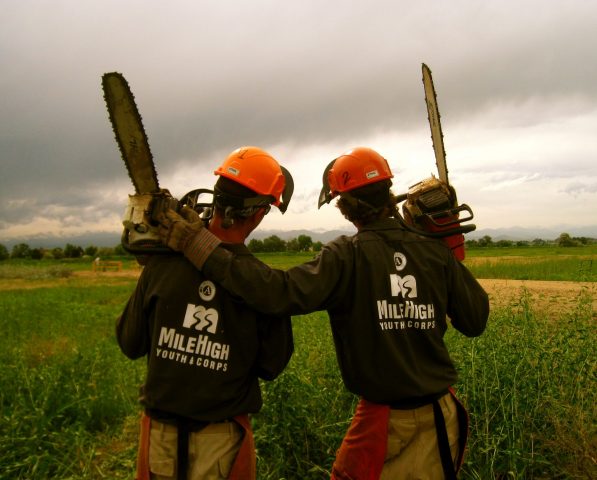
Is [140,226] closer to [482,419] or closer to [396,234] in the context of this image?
[396,234]

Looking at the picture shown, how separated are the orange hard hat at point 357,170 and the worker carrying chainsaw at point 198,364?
61 centimetres

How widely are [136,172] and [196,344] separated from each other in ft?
2.90

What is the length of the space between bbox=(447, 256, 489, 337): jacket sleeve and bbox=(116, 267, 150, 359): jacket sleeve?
150 cm

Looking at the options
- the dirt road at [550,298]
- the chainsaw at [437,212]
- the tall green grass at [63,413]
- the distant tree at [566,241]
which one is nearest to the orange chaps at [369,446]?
the chainsaw at [437,212]

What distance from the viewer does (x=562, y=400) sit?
3.08m

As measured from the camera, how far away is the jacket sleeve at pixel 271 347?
6.23ft

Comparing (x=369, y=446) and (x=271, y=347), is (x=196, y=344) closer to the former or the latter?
(x=271, y=347)

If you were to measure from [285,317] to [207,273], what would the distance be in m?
0.43

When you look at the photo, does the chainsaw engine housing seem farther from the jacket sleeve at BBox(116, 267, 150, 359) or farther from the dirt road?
the dirt road

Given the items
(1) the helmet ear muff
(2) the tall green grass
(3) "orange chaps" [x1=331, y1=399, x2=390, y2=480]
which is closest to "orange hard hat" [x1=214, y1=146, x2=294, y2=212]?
(1) the helmet ear muff

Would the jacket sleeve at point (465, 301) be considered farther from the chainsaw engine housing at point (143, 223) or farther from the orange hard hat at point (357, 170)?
the chainsaw engine housing at point (143, 223)

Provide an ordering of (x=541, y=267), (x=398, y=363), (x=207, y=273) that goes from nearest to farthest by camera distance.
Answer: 1. (x=207, y=273)
2. (x=398, y=363)
3. (x=541, y=267)

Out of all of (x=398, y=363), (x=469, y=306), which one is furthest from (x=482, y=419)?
(x=398, y=363)

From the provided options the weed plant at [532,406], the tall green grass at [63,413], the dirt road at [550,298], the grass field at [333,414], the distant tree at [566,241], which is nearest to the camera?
the weed plant at [532,406]
